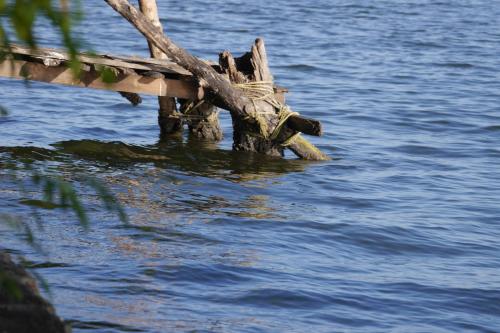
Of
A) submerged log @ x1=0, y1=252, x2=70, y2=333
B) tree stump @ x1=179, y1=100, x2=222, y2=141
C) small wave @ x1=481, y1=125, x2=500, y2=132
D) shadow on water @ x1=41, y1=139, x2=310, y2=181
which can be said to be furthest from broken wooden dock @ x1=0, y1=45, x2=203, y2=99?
submerged log @ x1=0, y1=252, x2=70, y2=333

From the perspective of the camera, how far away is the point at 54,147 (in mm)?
10906

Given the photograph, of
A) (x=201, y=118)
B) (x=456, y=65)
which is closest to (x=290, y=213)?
(x=201, y=118)

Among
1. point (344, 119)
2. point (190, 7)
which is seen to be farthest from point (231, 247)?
point (190, 7)

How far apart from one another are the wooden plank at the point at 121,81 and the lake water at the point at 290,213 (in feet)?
0.85

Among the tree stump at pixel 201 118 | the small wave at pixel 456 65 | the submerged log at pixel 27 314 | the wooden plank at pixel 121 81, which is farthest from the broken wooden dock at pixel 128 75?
the small wave at pixel 456 65

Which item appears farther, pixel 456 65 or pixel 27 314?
pixel 456 65

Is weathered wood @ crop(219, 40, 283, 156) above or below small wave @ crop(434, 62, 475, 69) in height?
above

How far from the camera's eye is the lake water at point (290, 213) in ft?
20.7

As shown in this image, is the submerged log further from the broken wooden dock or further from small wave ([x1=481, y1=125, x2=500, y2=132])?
small wave ([x1=481, y1=125, x2=500, y2=132])

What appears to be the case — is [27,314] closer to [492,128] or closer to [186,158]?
[186,158]

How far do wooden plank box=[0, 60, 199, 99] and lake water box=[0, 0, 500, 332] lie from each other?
0.85 feet

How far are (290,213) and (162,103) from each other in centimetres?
293

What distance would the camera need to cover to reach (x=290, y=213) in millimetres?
8797

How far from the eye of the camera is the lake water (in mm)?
6324
